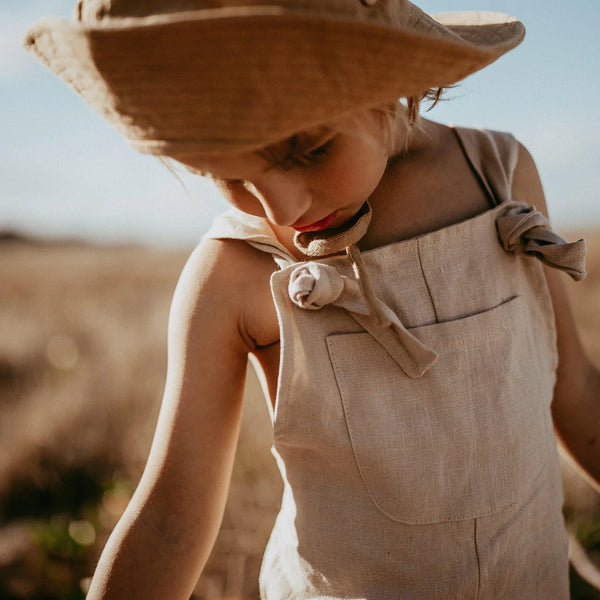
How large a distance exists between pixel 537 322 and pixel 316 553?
0.70 metres

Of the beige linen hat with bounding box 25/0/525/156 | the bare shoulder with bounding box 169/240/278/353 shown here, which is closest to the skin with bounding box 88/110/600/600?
the bare shoulder with bounding box 169/240/278/353

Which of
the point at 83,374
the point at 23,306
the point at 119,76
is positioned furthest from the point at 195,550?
the point at 23,306

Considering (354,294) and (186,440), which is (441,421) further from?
(186,440)

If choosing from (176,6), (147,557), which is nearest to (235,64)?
(176,6)

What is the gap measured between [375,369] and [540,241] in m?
0.44

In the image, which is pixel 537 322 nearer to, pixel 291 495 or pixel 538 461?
pixel 538 461

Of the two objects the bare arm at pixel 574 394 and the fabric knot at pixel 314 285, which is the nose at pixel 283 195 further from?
the bare arm at pixel 574 394

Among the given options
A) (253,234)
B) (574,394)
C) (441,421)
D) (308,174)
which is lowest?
(574,394)

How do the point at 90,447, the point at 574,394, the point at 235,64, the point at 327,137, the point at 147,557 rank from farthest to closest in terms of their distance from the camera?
the point at 90,447, the point at 574,394, the point at 147,557, the point at 327,137, the point at 235,64

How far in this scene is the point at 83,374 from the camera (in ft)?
17.6

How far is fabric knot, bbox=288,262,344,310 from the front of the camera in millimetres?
1028

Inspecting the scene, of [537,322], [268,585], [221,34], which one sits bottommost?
[268,585]

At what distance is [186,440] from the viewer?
113 centimetres

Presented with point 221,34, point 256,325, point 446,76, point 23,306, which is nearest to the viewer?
point 221,34
